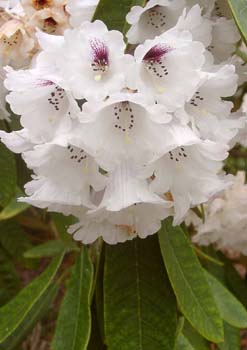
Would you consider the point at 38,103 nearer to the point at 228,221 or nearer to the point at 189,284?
the point at 189,284

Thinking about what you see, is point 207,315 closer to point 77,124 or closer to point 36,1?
point 77,124

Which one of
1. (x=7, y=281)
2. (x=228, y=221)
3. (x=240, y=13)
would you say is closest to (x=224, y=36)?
(x=240, y=13)

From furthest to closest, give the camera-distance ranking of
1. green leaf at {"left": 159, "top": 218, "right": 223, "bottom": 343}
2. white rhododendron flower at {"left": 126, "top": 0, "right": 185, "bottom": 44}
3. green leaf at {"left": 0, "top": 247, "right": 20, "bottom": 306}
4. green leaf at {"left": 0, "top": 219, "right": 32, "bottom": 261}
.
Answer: green leaf at {"left": 0, "top": 219, "right": 32, "bottom": 261}, green leaf at {"left": 0, "top": 247, "right": 20, "bottom": 306}, green leaf at {"left": 159, "top": 218, "right": 223, "bottom": 343}, white rhododendron flower at {"left": 126, "top": 0, "right": 185, "bottom": 44}

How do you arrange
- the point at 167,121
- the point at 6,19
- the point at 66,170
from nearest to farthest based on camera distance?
the point at 167,121 → the point at 66,170 → the point at 6,19

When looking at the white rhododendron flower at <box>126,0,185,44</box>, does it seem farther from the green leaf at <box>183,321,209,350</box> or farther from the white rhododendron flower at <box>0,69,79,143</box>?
the green leaf at <box>183,321,209,350</box>

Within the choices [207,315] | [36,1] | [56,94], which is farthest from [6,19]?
[207,315]

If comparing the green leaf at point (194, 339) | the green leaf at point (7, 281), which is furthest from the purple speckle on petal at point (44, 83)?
the green leaf at point (7, 281)

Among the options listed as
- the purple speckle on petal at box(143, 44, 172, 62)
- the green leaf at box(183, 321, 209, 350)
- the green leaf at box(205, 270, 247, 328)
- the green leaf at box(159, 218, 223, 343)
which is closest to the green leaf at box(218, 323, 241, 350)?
the green leaf at box(183, 321, 209, 350)
